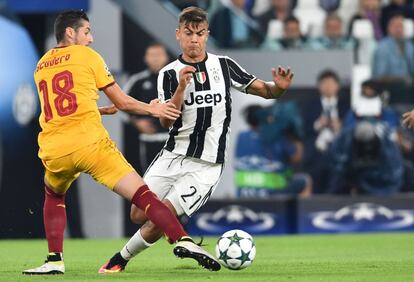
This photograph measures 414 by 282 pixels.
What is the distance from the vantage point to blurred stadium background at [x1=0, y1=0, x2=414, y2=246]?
16219 mm

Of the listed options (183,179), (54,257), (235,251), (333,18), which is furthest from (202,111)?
(333,18)

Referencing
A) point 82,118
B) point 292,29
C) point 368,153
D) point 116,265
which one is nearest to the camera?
point 82,118

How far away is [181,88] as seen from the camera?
28.4 feet

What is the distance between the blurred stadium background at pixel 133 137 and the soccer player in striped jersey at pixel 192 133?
7.08 metres

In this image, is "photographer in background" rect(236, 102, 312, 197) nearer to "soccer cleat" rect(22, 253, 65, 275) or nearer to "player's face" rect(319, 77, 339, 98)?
"player's face" rect(319, 77, 339, 98)

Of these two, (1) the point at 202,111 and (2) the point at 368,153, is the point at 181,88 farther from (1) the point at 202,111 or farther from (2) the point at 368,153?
(2) the point at 368,153

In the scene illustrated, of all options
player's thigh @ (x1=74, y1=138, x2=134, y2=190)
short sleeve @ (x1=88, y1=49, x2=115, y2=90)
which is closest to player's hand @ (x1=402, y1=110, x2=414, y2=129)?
player's thigh @ (x1=74, y1=138, x2=134, y2=190)

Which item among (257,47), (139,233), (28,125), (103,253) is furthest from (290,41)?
(139,233)

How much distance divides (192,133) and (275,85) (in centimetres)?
73

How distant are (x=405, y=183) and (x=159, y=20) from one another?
163 inches

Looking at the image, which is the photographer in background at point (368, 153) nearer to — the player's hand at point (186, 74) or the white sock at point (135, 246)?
the white sock at point (135, 246)

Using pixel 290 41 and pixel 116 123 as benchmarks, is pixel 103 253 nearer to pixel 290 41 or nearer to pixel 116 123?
pixel 116 123

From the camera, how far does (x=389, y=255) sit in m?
11.5

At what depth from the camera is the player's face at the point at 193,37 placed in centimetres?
914
